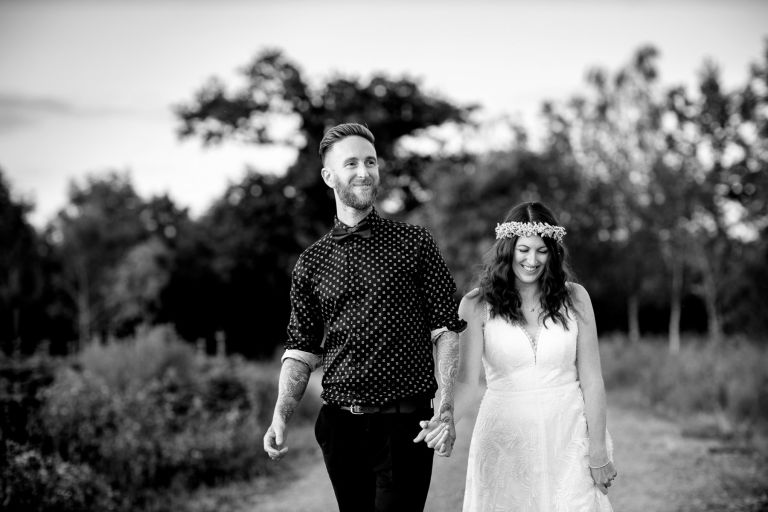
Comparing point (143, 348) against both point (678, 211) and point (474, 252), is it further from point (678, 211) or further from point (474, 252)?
point (678, 211)

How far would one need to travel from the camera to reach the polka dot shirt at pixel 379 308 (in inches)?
124

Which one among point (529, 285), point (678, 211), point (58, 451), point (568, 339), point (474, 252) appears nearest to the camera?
point (568, 339)

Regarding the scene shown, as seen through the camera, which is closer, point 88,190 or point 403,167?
point 403,167

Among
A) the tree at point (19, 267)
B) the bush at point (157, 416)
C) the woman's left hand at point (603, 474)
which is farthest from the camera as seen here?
the tree at point (19, 267)

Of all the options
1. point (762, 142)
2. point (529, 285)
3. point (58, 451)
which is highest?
point (762, 142)

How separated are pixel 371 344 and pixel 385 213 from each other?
20.4 m

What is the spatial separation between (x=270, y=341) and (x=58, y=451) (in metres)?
19.0

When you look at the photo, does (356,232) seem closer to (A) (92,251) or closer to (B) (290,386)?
(B) (290,386)

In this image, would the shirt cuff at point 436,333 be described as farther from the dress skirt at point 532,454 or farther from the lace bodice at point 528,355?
the dress skirt at point 532,454

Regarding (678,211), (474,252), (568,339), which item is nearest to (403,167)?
(474,252)

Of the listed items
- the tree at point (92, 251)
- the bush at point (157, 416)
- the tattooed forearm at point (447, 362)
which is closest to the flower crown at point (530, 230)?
the tattooed forearm at point (447, 362)

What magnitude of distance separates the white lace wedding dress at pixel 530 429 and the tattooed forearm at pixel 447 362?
0.75 m

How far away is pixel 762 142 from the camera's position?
15336 mm

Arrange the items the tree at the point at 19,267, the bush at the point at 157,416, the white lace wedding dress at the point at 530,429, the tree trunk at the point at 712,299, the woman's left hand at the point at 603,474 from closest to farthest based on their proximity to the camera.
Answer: the woman's left hand at the point at 603,474
the white lace wedding dress at the point at 530,429
the bush at the point at 157,416
the tree at the point at 19,267
the tree trunk at the point at 712,299
